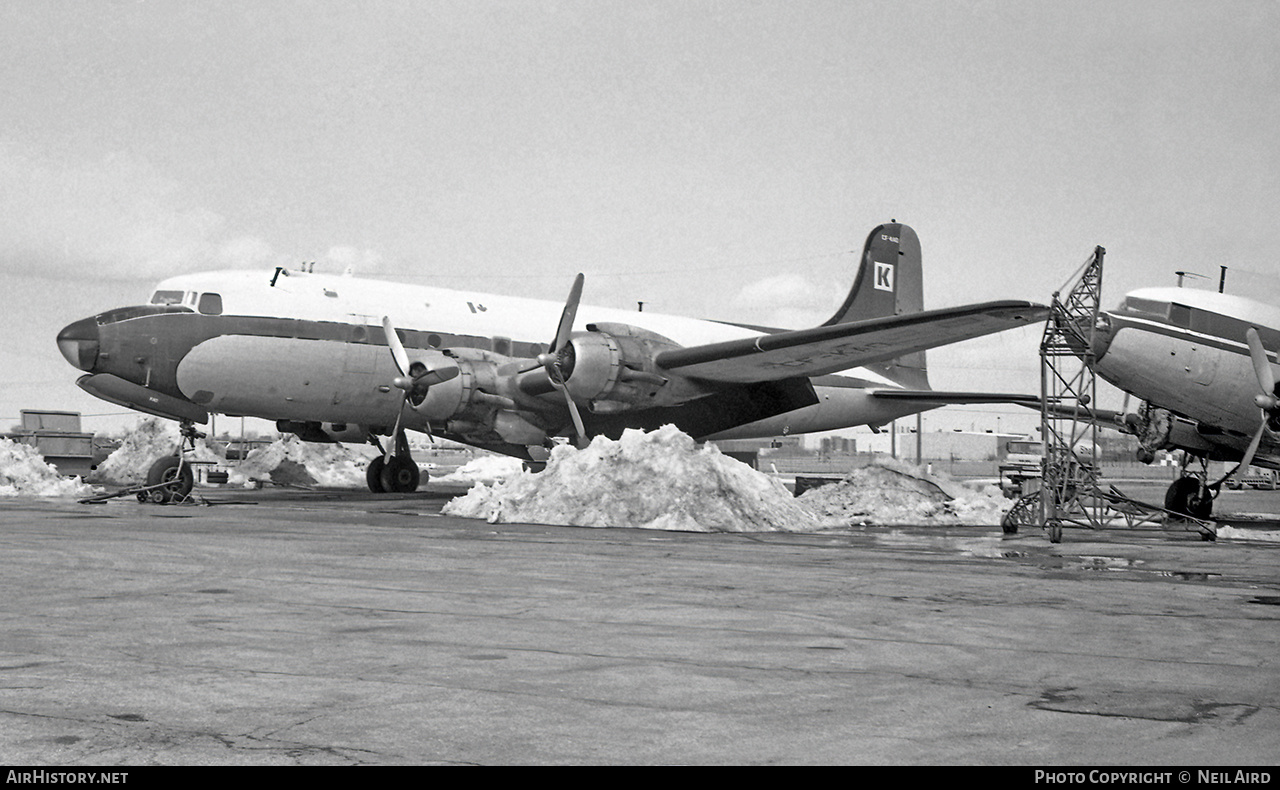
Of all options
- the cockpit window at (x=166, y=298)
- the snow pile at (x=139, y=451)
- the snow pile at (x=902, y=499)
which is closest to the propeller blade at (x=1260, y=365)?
the snow pile at (x=902, y=499)

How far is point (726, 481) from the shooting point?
20266 millimetres

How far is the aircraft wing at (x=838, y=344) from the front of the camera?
819 inches

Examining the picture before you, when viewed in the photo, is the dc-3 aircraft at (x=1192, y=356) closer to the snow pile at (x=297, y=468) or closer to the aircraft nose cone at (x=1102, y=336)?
the aircraft nose cone at (x=1102, y=336)

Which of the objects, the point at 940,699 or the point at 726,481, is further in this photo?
the point at 726,481

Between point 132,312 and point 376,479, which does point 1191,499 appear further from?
point 132,312

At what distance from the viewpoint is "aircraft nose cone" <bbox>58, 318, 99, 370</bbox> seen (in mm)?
22953

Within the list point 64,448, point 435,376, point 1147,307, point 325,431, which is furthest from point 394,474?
point 1147,307

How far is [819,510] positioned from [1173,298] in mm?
7963

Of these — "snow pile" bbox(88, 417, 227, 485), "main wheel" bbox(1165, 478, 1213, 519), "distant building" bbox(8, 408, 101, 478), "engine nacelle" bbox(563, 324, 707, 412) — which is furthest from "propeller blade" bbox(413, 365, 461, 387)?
"distant building" bbox(8, 408, 101, 478)

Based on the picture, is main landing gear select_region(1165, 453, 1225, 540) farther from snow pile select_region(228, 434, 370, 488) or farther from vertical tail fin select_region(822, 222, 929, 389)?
snow pile select_region(228, 434, 370, 488)

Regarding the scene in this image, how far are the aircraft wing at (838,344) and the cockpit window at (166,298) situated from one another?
9954 millimetres

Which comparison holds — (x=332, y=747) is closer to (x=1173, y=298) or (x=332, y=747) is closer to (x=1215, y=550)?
(x=1215, y=550)
